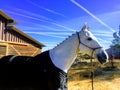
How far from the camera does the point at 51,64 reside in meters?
4.78

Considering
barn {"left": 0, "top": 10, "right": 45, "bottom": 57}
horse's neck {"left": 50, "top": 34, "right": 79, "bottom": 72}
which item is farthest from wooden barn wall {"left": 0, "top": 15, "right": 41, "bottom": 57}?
horse's neck {"left": 50, "top": 34, "right": 79, "bottom": 72}

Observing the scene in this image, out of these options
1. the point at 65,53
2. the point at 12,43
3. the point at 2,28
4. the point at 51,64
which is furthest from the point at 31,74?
the point at 12,43

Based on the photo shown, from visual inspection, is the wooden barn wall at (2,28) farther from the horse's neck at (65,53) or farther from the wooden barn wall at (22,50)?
the horse's neck at (65,53)

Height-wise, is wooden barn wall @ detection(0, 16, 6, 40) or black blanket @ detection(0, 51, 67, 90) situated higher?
wooden barn wall @ detection(0, 16, 6, 40)

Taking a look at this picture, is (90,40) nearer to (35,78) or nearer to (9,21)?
(35,78)

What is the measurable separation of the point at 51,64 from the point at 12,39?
18.6ft

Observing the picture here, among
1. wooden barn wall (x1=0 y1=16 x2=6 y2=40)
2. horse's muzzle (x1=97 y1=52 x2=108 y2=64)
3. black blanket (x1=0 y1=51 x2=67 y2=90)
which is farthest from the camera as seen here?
wooden barn wall (x1=0 y1=16 x2=6 y2=40)

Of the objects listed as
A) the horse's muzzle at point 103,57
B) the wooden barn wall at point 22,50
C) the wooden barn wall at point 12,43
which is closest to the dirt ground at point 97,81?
the wooden barn wall at point 22,50

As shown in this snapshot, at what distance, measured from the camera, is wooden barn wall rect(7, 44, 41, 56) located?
9.84m

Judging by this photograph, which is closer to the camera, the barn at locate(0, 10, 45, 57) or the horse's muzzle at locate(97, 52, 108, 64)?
the horse's muzzle at locate(97, 52, 108, 64)

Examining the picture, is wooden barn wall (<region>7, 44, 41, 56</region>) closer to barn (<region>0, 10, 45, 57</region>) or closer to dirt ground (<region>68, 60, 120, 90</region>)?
barn (<region>0, 10, 45, 57</region>)

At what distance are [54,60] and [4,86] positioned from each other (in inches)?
64.2

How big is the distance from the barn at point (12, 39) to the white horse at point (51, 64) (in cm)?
412

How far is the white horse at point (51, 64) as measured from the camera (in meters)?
4.78
